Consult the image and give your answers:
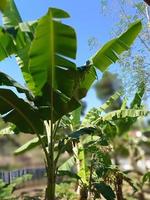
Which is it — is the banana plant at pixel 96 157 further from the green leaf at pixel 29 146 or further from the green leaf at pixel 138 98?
the green leaf at pixel 138 98

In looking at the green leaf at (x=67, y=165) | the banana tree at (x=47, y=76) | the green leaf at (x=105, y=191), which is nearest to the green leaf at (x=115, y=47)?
the banana tree at (x=47, y=76)

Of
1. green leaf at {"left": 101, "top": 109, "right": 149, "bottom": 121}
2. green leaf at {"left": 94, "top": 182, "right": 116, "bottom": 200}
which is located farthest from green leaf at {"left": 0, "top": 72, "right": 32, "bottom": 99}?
green leaf at {"left": 94, "top": 182, "right": 116, "bottom": 200}

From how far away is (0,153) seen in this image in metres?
7.29

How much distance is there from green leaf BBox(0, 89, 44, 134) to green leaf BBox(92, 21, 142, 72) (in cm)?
136

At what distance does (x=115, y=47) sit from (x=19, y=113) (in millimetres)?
1926

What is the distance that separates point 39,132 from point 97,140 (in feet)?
5.52

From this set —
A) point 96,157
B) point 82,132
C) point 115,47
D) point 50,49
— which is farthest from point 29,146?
point 50,49

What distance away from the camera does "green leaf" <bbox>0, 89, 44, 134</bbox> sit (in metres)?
6.37

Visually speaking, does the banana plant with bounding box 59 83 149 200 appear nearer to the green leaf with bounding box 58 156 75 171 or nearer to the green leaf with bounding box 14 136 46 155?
the green leaf with bounding box 58 156 75 171

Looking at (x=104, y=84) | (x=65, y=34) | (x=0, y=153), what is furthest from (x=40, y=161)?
(x=104, y=84)

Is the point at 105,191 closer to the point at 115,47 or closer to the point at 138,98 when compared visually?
the point at 115,47

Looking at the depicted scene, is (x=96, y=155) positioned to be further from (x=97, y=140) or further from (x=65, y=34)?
(x=65, y=34)

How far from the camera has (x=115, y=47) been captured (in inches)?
264

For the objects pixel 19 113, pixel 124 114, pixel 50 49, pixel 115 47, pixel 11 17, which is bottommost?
pixel 19 113
